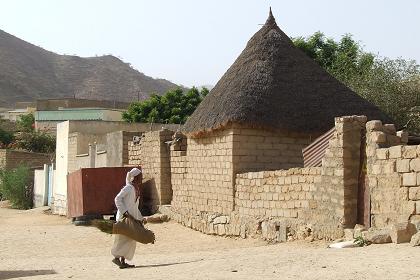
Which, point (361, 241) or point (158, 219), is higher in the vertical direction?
point (361, 241)

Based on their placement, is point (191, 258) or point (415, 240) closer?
point (415, 240)

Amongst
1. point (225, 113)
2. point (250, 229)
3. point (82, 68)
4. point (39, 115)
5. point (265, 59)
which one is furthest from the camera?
point (82, 68)

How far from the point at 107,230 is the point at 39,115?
1340 inches

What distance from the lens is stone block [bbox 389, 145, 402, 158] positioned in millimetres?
9695

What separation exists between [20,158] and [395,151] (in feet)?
95.7

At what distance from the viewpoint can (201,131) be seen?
50.8 ft

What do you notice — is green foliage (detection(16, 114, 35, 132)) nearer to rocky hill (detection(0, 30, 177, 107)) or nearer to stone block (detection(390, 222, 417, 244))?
rocky hill (detection(0, 30, 177, 107))

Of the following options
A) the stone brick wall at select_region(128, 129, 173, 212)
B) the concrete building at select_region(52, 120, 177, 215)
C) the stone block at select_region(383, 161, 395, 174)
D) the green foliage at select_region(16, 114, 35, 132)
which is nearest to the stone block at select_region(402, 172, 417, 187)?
Answer: the stone block at select_region(383, 161, 395, 174)

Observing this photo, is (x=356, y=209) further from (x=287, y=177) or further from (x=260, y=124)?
(x=260, y=124)

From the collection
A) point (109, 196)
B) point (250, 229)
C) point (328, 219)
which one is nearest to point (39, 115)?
point (109, 196)

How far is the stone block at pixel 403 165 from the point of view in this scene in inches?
375

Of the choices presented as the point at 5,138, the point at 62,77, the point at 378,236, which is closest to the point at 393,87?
the point at 378,236

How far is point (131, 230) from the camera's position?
33.7 ft

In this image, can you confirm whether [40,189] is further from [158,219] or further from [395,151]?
[395,151]
